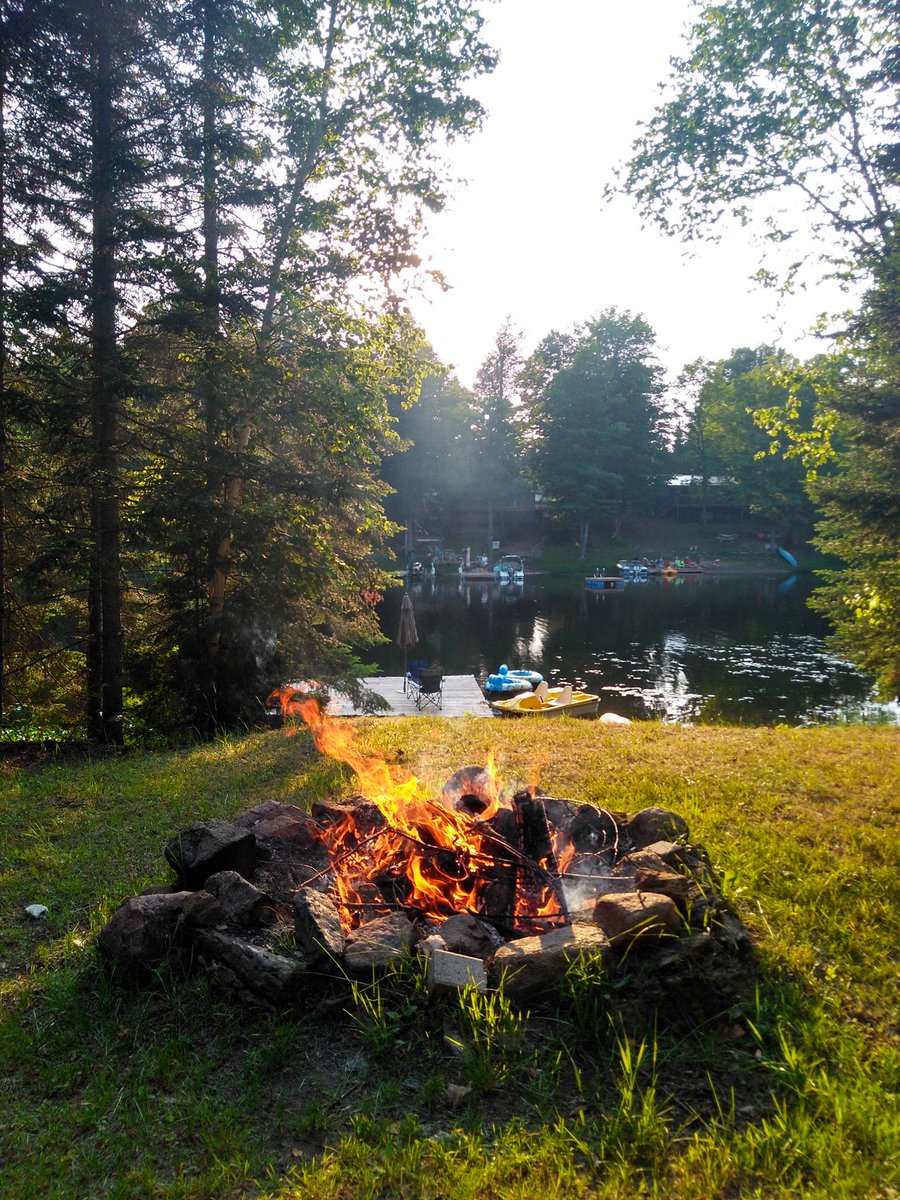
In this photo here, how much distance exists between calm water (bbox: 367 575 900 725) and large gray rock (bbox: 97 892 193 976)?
14.1 metres

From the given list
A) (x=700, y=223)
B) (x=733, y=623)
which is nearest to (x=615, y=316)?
(x=733, y=623)

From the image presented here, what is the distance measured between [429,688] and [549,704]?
3020 millimetres

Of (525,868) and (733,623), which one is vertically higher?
(525,868)

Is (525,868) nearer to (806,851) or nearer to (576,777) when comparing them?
(806,851)

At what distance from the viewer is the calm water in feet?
70.2

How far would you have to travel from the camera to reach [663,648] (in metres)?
30.3

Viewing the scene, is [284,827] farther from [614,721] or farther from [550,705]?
[550,705]

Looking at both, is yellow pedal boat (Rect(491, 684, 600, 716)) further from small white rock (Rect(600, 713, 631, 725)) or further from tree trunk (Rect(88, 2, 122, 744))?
tree trunk (Rect(88, 2, 122, 744))

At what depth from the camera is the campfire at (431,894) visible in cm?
334

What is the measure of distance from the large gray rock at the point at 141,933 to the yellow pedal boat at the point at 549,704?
44.6ft

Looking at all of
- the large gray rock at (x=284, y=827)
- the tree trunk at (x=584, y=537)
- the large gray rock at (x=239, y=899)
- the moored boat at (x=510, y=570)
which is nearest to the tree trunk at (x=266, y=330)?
the large gray rock at (x=284, y=827)

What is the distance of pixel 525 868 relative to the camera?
4.08 metres

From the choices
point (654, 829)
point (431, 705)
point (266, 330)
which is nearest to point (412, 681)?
point (431, 705)

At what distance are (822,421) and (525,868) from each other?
948 cm
